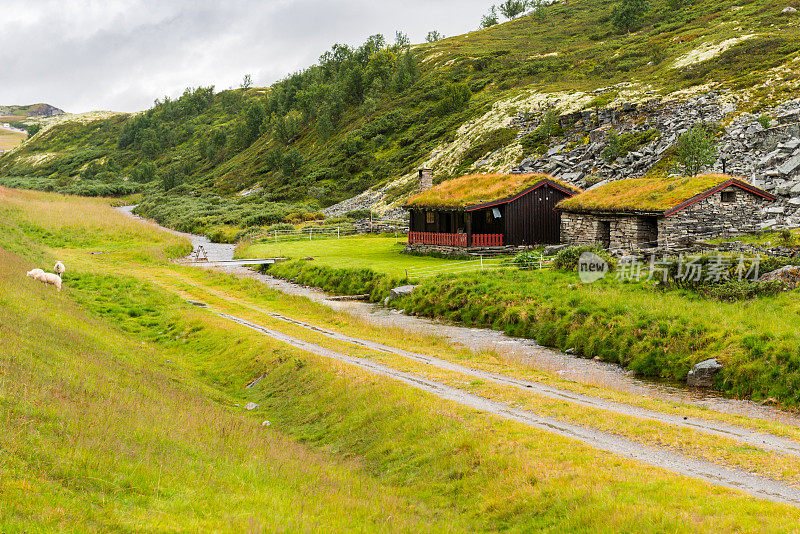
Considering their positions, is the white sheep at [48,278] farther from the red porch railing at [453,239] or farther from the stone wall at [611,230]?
the stone wall at [611,230]

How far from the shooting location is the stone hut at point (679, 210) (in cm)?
3641

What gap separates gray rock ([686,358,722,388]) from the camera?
69.8 ft

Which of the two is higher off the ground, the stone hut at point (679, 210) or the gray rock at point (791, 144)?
the gray rock at point (791, 144)

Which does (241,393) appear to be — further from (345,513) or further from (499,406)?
(345,513)

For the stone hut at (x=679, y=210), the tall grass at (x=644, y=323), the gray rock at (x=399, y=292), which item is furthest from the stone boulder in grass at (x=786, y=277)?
the gray rock at (x=399, y=292)

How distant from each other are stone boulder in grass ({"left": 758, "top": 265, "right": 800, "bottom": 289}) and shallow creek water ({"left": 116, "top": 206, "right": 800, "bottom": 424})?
8185 millimetres

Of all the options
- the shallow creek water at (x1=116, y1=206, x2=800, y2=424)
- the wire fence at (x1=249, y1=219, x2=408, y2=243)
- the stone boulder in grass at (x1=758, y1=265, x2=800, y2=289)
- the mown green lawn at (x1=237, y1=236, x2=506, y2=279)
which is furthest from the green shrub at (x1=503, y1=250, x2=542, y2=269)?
the wire fence at (x1=249, y1=219, x2=408, y2=243)

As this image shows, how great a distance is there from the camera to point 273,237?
70062 mm

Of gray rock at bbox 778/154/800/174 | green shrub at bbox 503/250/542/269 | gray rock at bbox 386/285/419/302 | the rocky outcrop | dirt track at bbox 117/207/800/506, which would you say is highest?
the rocky outcrop

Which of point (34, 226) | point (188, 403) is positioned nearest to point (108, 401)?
point (188, 403)

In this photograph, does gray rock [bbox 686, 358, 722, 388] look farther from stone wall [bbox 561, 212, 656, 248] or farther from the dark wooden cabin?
the dark wooden cabin

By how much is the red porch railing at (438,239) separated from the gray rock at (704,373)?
29120 millimetres

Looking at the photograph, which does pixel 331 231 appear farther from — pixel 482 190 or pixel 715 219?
pixel 715 219

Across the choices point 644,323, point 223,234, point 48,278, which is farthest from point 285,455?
point 223,234
